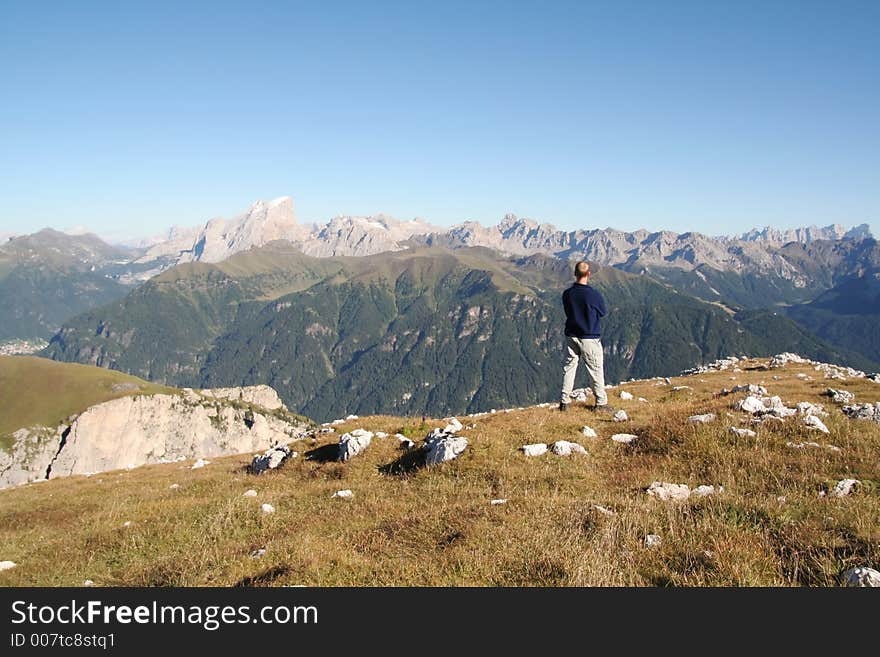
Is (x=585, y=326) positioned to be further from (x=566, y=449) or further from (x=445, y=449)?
(x=445, y=449)

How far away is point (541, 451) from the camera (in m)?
14.0

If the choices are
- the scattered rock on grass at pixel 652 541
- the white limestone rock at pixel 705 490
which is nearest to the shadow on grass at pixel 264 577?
the scattered rock on grass at pixel 652 541

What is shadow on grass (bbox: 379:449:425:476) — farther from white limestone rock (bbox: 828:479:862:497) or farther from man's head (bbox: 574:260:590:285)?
white limestone rock (bbox: 828:479:862:497)

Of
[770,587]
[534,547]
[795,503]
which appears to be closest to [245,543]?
[534,547]

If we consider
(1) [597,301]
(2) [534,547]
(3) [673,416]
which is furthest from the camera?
(1) [597,301]

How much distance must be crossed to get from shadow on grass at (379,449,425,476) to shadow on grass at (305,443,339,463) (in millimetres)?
2640

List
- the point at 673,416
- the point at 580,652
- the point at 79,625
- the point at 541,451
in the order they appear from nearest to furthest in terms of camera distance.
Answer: the point at 580,652, the point at 79,625, the point at 541,451, the point at 673,416

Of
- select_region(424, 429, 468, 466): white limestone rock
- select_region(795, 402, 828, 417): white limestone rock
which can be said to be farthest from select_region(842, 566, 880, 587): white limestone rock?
select_region(795, 402, 828, 417): white limestone rock

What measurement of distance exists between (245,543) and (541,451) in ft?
26.1

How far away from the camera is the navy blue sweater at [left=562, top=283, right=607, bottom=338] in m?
17.8

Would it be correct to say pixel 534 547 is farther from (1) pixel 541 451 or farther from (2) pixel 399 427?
(2) pixel 399 427

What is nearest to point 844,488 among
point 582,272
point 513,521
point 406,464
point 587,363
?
point 513,521

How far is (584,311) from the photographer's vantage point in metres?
17.9

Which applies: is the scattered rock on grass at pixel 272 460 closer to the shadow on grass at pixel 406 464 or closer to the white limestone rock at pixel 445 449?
the shadow on grass at pixel 406 464
